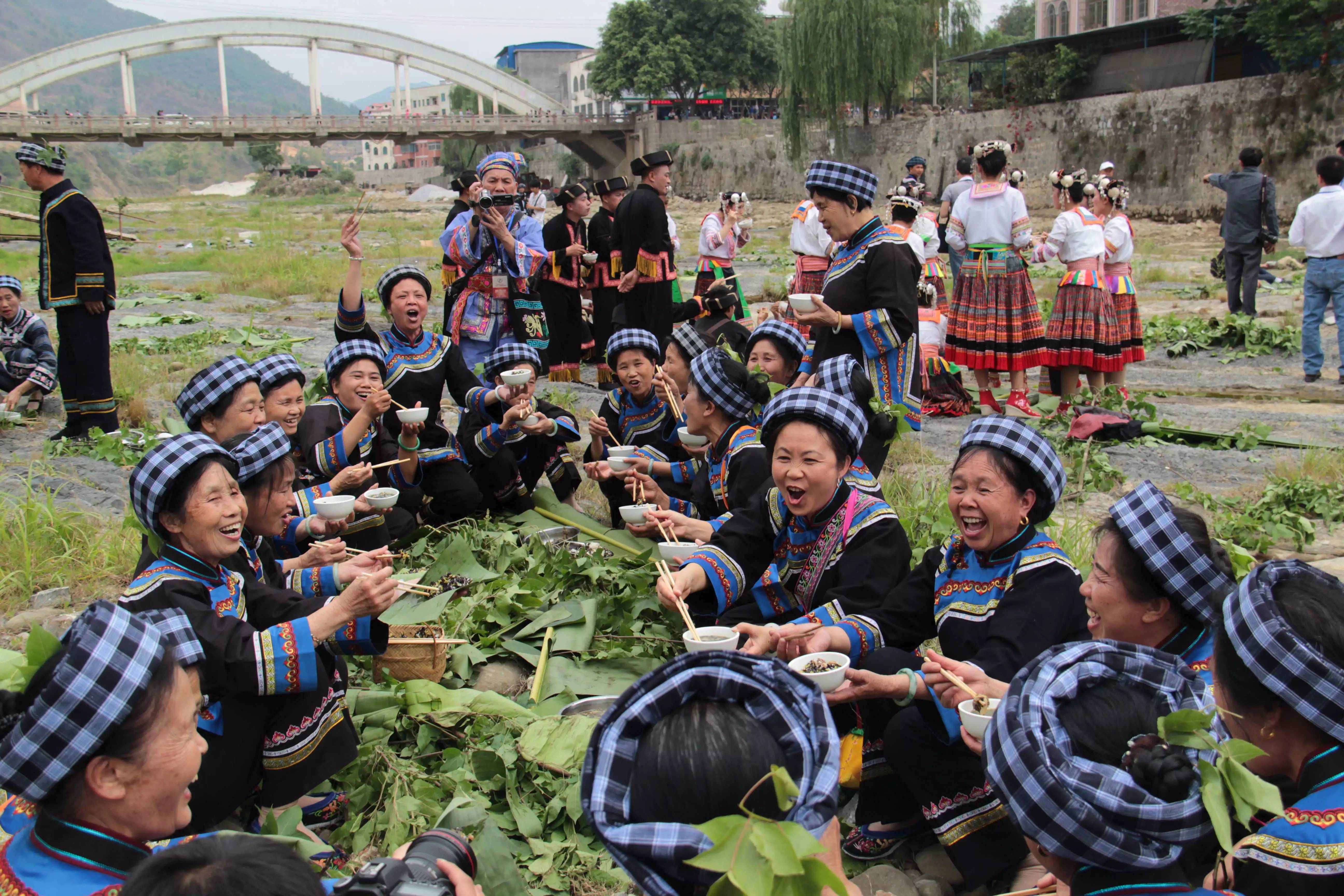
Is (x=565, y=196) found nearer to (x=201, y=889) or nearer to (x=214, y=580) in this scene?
(x=214, y=580)

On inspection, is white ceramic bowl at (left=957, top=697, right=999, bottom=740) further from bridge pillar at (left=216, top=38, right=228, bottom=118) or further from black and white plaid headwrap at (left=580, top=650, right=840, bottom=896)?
bridge pillar at (left=216, top=38, right=228, bottom=118)

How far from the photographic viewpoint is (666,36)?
2121 inches

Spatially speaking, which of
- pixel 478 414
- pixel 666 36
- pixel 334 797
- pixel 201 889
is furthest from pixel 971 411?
pixel 666 36

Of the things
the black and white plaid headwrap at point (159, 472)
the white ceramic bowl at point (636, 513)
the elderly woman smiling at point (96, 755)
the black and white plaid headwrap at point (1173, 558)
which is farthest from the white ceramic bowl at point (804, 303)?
the elderly woman smiling at point (96, 755)

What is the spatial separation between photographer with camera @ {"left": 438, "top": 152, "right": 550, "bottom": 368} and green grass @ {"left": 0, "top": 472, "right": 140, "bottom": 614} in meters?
2.36

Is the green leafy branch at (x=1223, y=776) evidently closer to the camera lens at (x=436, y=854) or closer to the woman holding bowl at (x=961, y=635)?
the woman holding bowl at (x=961, y=635)

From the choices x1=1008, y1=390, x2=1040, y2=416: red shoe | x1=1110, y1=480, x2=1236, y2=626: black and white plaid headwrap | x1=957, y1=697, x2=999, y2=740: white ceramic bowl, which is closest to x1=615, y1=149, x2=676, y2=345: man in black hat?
x1=1008, y1=390, x2=1040, y2=416: red shoe

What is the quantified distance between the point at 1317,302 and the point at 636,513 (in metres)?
7.14

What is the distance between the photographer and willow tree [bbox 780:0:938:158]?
31031 mm

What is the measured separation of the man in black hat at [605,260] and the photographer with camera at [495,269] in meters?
2.09

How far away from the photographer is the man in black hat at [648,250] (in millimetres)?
8297

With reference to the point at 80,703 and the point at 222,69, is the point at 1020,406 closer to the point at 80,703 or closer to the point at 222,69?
the point at 80,703

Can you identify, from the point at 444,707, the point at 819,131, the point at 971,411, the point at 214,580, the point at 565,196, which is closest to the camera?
the point at 214,580

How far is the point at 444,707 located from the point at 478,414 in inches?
93.6
